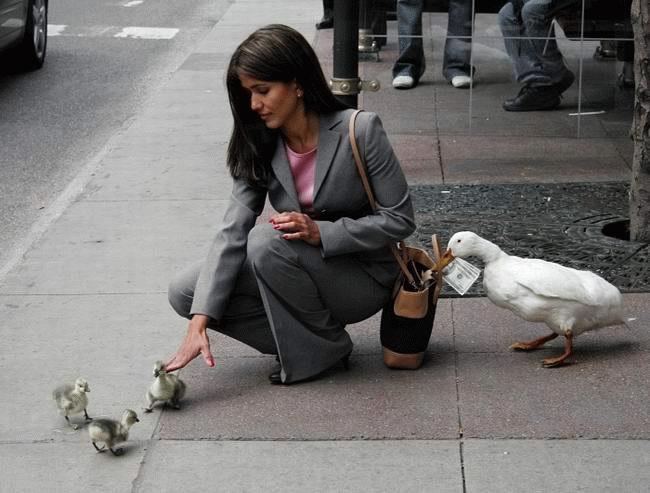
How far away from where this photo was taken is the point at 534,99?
1021 cm

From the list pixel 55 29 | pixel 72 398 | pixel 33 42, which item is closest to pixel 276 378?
pixel 72 398

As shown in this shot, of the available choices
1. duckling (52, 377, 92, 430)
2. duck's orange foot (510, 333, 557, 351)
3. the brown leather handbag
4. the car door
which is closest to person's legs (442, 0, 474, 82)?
the car door

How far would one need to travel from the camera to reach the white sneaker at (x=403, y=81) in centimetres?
1111

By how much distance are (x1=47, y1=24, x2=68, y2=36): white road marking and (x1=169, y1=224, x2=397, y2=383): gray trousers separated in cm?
1106

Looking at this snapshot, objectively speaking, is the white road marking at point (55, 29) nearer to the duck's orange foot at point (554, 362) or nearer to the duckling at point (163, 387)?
the duckling at point (163, 387)

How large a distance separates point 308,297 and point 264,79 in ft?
2.91

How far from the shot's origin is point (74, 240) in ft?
23.9

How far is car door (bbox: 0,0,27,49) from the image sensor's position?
37.7ft

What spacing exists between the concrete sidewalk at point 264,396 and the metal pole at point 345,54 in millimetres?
1079

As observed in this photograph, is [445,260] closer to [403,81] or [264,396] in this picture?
[264,396]

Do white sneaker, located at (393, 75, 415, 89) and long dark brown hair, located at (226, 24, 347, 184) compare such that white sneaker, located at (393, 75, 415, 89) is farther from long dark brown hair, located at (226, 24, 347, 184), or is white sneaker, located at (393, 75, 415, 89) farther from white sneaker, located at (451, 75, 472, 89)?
long dark brown hair, located at (226, 24, 347, 184)

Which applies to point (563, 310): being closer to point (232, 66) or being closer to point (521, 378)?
point (521, 378)

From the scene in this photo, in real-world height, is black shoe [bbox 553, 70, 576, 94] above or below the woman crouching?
below

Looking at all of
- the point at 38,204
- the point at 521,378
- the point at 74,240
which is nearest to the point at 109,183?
the point at 38,204
